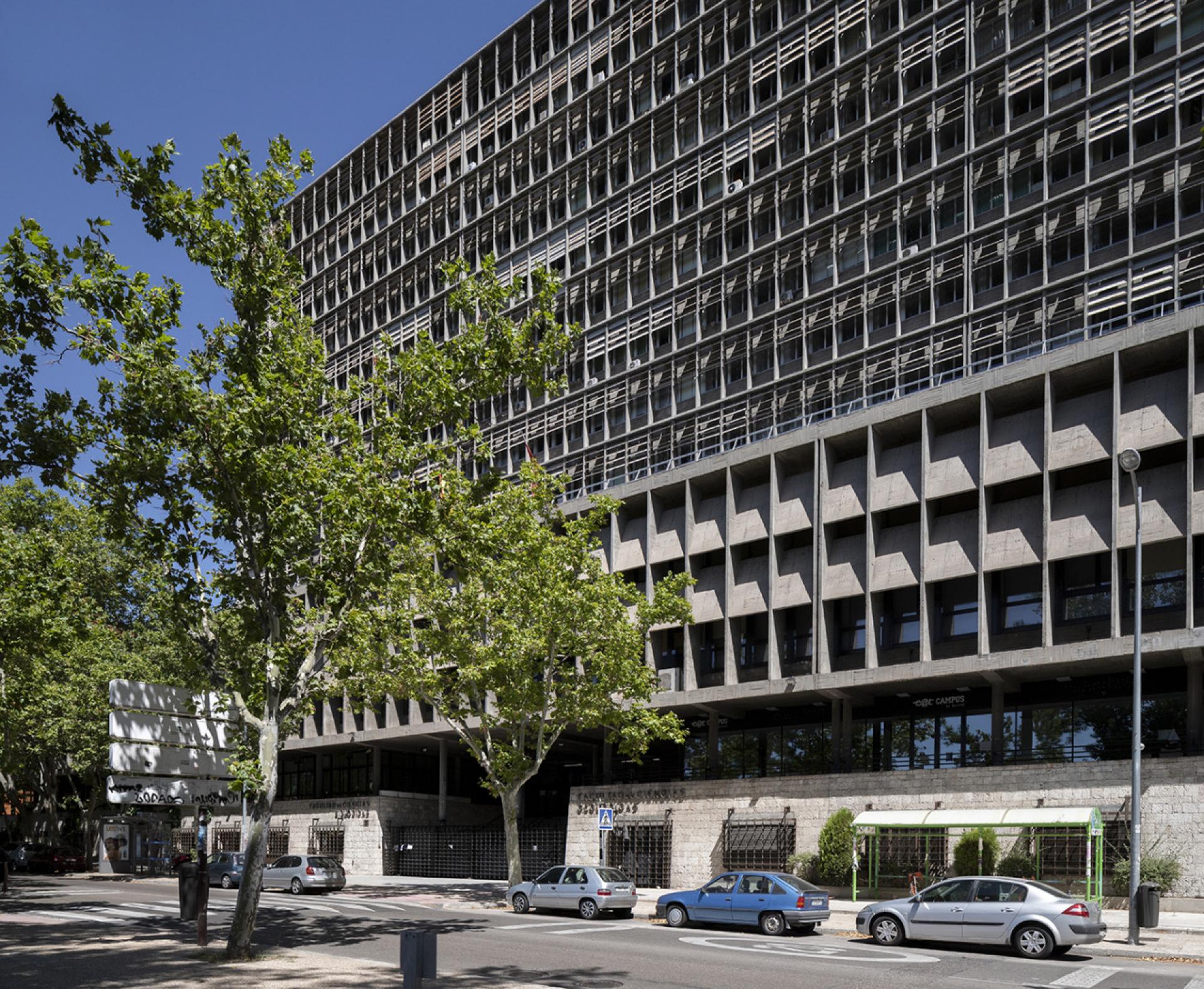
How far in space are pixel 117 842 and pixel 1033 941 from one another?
2047 inches

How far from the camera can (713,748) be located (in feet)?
149

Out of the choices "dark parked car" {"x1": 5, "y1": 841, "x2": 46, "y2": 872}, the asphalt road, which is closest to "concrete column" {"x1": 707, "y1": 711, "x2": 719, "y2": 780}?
the asphalt road

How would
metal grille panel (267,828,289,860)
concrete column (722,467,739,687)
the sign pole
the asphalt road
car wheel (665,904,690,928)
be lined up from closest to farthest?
the asphalt road, the sign pole, car wheel (665,904,690,928), concrete column (722,467,739,687), metal grille panel (267,828,289,860)

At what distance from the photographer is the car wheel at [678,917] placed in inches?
1085

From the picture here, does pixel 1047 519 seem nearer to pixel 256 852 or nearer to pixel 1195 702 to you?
pixel 1195 702

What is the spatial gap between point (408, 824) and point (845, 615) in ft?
91.8

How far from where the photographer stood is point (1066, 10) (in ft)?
128

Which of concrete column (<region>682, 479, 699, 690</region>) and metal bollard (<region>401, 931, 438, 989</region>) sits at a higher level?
concrete column (<region>682, 479, 699, 690</region>)

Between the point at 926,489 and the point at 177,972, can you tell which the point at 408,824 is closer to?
the point at 926,489

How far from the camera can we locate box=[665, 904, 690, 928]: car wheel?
90.4 ft

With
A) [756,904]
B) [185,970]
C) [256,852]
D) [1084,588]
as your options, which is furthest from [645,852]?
[185,970]

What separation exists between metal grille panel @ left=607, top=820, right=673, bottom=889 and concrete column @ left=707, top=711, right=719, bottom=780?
3.12 metres

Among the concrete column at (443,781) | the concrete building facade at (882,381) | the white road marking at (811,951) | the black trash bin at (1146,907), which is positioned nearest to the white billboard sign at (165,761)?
the white road marking at (811,951)

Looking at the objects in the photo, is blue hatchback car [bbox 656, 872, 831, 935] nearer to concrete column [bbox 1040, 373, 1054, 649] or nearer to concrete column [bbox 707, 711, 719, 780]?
concrete column [bbox 1040, 373, 1054, 649]
